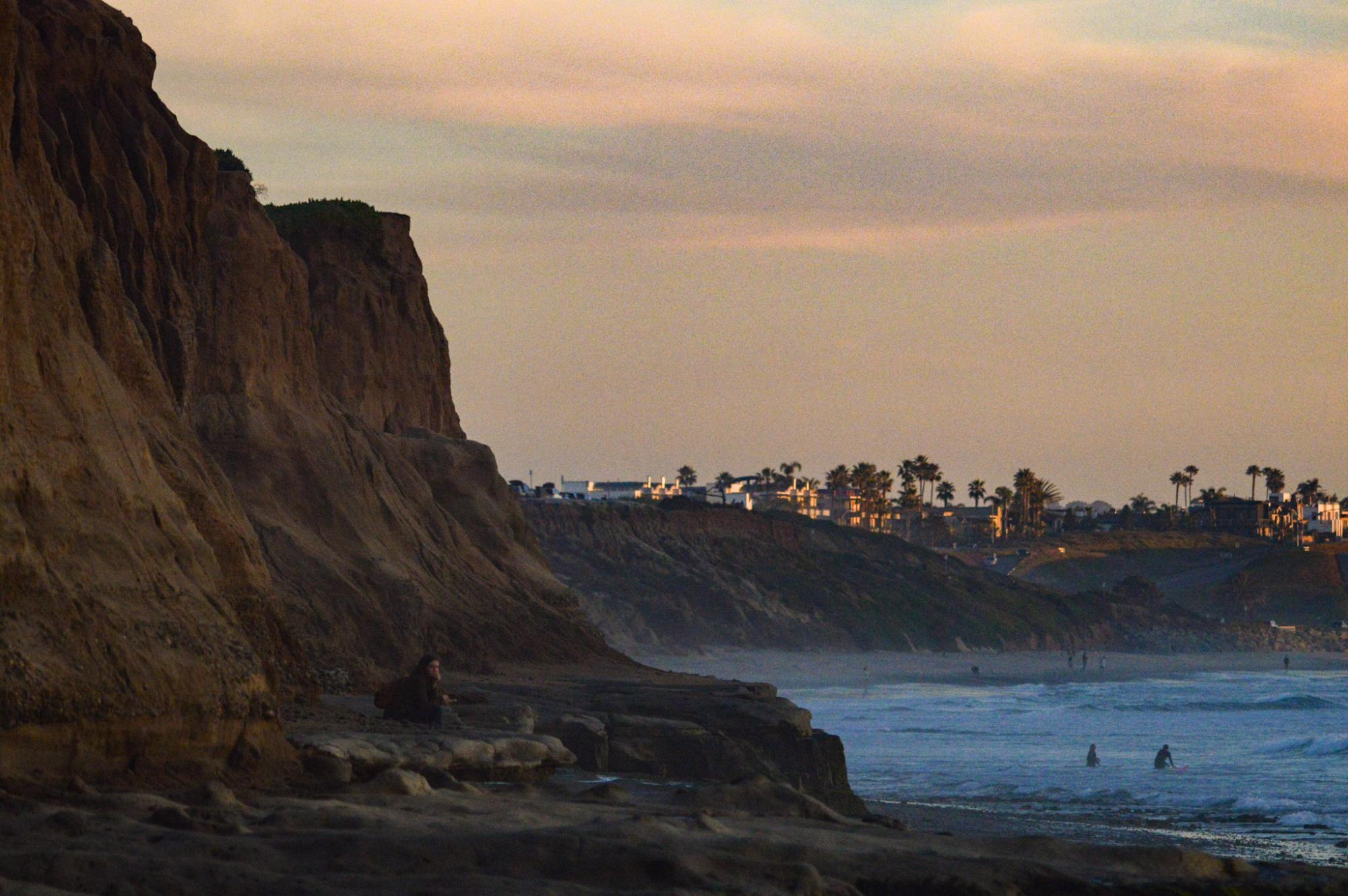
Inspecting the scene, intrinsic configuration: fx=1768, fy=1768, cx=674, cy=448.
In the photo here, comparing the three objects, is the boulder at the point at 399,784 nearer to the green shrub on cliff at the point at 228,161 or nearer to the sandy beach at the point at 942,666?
the green shrub on cliff at the point at 228,161

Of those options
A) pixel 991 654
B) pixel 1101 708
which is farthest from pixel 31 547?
pixel 991 654

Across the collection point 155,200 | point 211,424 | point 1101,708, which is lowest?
point 1101,708

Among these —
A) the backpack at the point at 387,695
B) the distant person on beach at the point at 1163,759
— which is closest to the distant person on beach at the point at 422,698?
the backpack at the point at 387,695

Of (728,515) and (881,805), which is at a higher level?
(728,515)

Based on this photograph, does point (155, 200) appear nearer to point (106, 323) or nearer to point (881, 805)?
point (106, 323)

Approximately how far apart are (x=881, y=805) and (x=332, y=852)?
1749 cm

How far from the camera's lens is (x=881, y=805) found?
89.2 ft

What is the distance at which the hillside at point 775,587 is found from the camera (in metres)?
93.4

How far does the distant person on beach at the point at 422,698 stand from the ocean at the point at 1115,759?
32.0 feet

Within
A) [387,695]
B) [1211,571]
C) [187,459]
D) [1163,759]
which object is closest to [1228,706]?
[1163,759]

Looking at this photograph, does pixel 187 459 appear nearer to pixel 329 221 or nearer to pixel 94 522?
pixel 94 522

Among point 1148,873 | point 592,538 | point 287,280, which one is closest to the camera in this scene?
point 1148,873

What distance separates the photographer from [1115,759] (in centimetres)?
4009

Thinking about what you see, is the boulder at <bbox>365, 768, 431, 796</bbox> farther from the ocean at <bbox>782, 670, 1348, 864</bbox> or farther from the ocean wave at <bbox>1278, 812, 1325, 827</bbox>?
the ocean wave at <bbox>1278, 812, 1325, 827</bbox>
